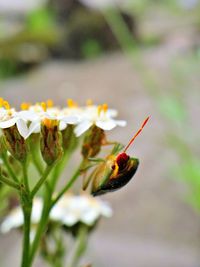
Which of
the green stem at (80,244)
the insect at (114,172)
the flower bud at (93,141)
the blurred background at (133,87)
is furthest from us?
the blurred background at (133,87)

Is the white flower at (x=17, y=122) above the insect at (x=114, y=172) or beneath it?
above

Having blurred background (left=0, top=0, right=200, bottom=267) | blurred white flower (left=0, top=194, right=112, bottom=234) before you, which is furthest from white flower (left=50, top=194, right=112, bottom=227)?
blurred background (left=0, top=0, right=200, bottom=267)

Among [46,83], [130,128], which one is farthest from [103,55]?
[130,128]

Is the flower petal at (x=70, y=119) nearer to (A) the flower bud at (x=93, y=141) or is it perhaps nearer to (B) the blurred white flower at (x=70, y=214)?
(A) the flower bud at (x=93, y=141)

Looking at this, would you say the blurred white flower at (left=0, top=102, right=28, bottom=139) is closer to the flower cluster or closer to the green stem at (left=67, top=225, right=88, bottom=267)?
the flower cluster

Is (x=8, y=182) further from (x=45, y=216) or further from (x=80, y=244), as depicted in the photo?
(x=80, y=244)

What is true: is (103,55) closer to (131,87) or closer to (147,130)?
(131,87)

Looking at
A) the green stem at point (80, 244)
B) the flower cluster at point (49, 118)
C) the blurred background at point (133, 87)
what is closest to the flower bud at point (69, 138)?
the flower cluster at point (49, 118)
